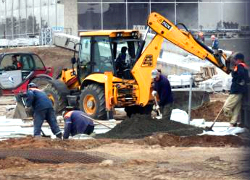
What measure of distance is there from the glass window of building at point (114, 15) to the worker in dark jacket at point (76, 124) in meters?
30.4

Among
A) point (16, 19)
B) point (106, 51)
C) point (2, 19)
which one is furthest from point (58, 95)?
point (2, 19)

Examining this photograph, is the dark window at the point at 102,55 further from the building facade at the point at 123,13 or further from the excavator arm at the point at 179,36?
the building facade at the point at 123,13

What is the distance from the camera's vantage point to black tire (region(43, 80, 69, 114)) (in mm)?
21719

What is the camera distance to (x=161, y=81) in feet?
60.0

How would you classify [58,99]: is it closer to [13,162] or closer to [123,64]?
[123,64]

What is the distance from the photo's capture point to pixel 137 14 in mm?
46281

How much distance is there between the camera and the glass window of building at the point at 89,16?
45.4 m

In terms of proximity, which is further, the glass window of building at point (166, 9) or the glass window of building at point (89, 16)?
the glass window of building at point (166, 9)

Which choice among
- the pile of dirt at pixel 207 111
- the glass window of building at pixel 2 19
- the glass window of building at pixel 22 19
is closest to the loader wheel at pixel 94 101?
the pile of dirt at pixel 207 111

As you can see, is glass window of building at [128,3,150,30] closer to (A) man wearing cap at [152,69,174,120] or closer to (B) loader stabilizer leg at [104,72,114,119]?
(B) loader stabilizer leg at [104,72,114,119]

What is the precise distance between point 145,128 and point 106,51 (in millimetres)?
4633

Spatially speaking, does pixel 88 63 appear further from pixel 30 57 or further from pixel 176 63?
pixel 176 63

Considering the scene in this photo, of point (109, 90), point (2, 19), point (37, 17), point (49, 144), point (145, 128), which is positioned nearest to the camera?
point (49, 144)

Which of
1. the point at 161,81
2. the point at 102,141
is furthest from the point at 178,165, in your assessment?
the point at 161,81
